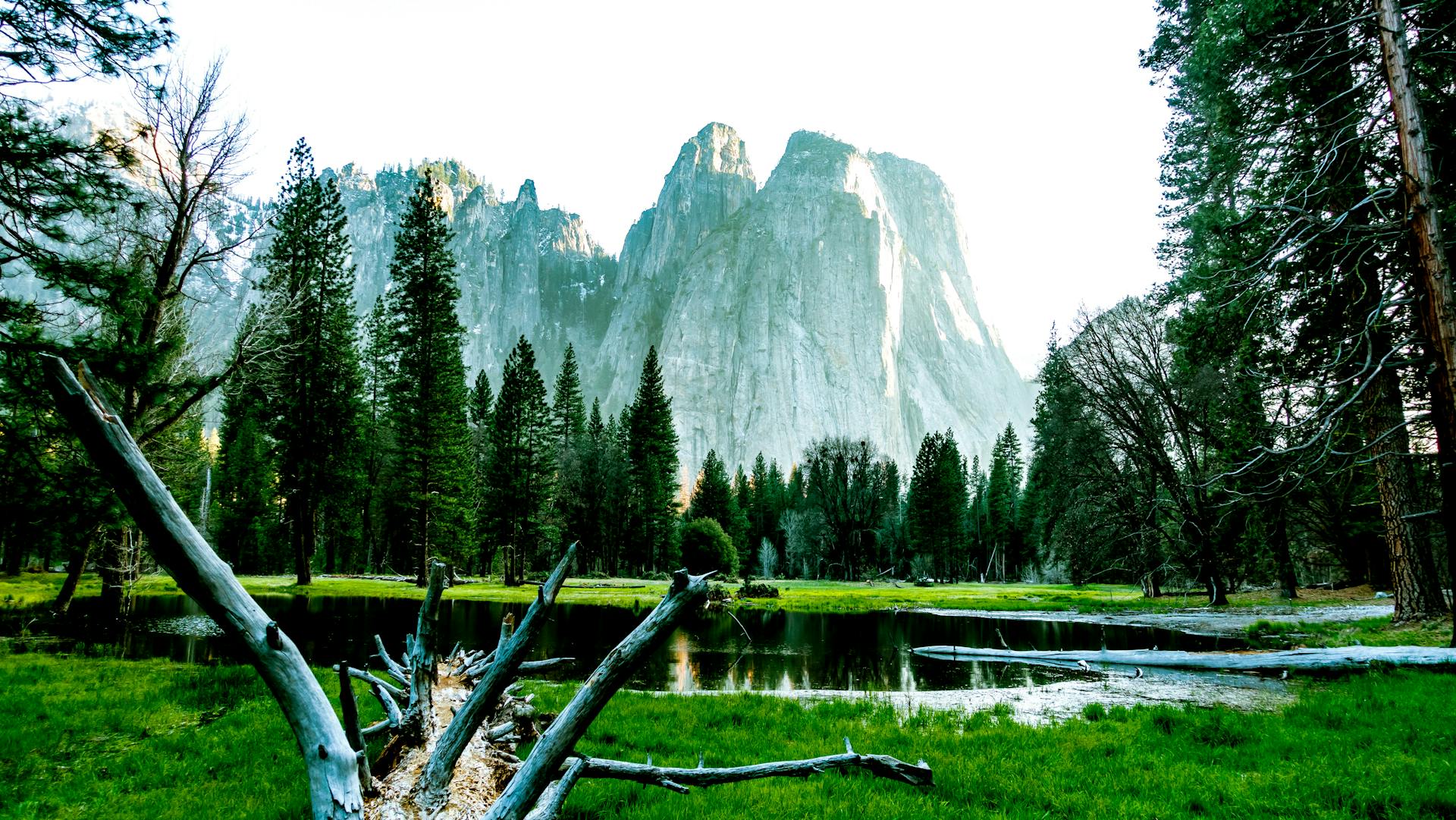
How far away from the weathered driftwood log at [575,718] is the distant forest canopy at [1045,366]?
2.65 meters

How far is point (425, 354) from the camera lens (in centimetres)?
3516

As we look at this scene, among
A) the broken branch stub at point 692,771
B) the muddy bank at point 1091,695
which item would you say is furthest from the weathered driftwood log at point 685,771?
the muddy bank at point 1091,695

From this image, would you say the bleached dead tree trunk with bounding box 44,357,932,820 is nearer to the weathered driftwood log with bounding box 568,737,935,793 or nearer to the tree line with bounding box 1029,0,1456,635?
the weathered driftwood log with bounding box 568,737,935,793

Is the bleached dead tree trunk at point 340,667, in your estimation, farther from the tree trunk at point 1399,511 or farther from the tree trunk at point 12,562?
the tree trunk at point 12,562

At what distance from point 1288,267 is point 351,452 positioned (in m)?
47.5

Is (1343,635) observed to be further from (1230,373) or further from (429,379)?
(429,379)

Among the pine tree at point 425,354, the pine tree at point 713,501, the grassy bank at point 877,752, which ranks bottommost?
the grassy bank at point 877,752

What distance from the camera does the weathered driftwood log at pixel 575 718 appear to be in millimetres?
3078

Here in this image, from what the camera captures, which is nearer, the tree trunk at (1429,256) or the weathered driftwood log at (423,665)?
the weathered driftwood log at (423,665)

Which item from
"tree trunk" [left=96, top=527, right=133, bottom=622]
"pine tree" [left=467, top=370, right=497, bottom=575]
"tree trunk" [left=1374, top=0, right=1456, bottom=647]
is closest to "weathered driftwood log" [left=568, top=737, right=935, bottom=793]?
"tree trunk" [left=1374, top=0, right=1456, bottom=647]

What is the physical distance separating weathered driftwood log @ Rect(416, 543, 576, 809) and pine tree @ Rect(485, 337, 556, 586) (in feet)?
140

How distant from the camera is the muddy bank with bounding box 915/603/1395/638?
18.9 m

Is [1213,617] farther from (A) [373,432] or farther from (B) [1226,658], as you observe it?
(A) [373,432]

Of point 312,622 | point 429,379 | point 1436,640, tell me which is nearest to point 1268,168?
point 1436,640
